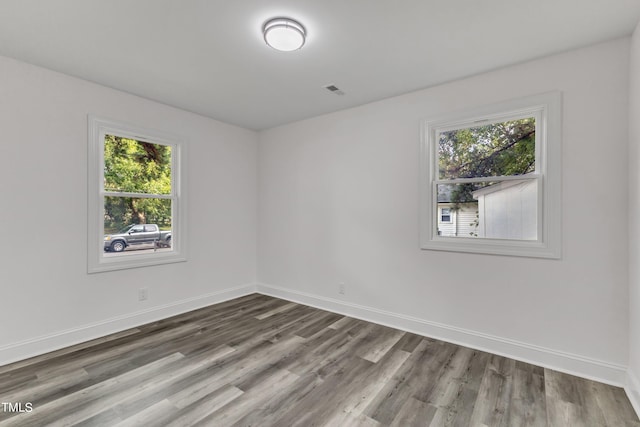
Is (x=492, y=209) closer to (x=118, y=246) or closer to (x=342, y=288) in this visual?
(x=342, y=288)

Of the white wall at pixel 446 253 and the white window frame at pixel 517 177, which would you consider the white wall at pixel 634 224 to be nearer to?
the white wall at pixel 446 253

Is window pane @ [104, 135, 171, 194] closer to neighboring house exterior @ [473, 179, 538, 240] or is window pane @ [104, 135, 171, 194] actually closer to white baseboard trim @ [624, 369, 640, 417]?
neighboring house exterior @ [473, 179, 538, 240]

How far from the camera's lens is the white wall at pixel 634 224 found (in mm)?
2008

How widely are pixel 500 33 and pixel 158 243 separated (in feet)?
13.0

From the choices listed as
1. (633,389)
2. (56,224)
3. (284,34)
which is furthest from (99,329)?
(633,389)

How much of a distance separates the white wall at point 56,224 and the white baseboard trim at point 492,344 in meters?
2.16

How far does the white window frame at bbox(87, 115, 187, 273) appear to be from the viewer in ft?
9.84

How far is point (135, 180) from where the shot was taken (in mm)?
3438

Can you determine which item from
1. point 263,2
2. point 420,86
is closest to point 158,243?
point 263,2

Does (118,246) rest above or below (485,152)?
below

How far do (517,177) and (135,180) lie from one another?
3956mm

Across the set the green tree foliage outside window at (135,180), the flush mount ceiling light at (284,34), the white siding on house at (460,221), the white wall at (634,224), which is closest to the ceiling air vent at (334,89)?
the flush mount ceiling light at (284,34)

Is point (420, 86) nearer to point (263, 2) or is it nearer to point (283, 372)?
point (263, 2)

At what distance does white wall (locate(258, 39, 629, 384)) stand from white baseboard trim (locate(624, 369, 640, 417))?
0.33 feet
